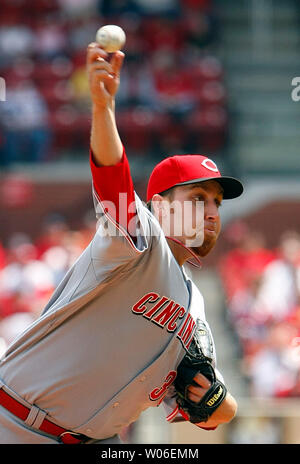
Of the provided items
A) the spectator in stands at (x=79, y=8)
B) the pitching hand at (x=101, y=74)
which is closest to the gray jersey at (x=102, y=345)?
the pitching hand at (x=101, y=74)

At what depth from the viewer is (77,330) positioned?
2564 mm

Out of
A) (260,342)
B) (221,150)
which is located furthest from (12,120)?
(260,342)

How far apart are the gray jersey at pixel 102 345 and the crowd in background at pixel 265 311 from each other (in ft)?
10.9

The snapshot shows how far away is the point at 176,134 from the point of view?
10.9 metres

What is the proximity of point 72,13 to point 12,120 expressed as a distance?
254cm

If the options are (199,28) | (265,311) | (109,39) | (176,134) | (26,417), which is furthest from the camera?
(199,28)

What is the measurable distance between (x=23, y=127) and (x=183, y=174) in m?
8.29

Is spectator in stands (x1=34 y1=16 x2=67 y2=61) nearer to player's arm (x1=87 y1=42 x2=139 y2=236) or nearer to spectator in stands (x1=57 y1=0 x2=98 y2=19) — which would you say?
spectator in stands (x1=57 y1=0 x2=98 y2=19)

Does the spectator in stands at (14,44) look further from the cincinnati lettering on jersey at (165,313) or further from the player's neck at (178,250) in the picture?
the cincinnati lettering on jersey at (165,313)

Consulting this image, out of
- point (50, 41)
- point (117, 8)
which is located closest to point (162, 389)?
point (50, 41)

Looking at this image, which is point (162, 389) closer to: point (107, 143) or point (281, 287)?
point (107, 143)

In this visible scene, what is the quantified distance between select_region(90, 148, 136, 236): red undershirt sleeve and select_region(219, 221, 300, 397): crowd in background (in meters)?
3.79

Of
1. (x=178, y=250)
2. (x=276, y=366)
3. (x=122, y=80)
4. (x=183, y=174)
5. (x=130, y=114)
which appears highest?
(x=183, y=174)
